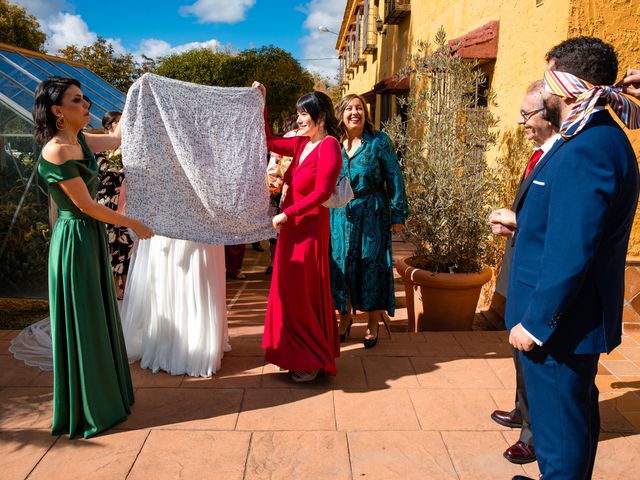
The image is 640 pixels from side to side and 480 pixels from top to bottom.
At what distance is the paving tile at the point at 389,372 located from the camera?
12.0 ft

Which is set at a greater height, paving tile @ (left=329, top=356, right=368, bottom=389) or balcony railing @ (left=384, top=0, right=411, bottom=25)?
balcony railing @ (left=384, top=0, right=411, bottom=25)

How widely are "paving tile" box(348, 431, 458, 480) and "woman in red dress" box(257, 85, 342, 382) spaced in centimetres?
76

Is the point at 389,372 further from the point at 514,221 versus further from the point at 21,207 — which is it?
the point at 21,207

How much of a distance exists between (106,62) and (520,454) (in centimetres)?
2507

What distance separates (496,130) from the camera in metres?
5.68

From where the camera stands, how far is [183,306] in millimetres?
3674

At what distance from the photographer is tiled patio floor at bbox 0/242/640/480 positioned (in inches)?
105

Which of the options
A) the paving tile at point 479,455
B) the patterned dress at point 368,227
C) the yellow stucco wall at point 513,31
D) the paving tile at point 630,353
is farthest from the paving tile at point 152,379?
the yellow stucco wall at point 513,31

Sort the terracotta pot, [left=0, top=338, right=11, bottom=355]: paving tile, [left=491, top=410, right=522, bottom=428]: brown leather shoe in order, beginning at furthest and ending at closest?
the terracotta pot < [left=0, top=338, right=11, bottom=355]: paving tile < [left=491, top=410, right=522, bottom=428]: brown leather shoe

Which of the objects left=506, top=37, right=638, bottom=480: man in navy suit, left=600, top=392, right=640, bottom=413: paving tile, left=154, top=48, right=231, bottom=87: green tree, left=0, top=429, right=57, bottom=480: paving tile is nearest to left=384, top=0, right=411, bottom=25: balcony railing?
left=600, top=392, right=640, bottom=413: paving tile

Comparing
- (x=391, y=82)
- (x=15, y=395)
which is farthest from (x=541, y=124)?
(x=391, y=82)

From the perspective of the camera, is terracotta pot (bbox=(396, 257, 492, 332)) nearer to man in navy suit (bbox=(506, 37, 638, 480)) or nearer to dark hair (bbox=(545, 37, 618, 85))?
man in navy suit (bbox=(506, 37, 638, 480))

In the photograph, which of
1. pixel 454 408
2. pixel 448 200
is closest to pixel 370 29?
pixel 448 200

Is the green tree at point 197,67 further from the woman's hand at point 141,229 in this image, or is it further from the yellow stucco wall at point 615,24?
the woman's hand at point 141,229
